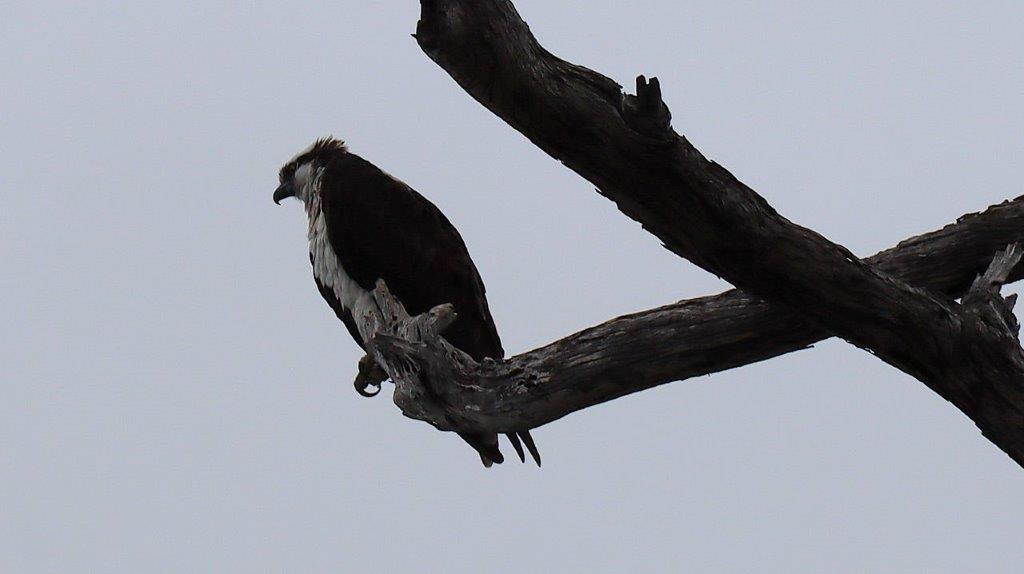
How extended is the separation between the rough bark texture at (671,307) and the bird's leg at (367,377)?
1.72 m

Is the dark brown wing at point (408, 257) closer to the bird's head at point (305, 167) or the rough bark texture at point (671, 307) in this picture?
the bird's head at point (305, 167)

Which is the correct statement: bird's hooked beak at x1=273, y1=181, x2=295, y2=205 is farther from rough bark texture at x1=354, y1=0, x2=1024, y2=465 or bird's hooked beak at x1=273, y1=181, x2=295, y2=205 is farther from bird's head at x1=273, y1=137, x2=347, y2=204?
rough bark texture at x1=354, y1=0, x2=1024, y2=465

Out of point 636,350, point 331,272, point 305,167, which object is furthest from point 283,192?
point 636,350

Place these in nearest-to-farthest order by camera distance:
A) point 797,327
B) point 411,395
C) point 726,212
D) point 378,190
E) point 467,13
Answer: point 467,13, point 726,212, point 797,327, point 411,395, point 378,190

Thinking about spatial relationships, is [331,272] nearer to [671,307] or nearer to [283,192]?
[283,192]

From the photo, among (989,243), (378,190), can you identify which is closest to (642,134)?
(989,243)

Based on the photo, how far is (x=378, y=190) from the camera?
21.1 feet

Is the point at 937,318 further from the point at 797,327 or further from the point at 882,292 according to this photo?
the point at 797,327

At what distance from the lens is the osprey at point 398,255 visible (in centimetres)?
627

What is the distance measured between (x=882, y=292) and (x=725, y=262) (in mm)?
544

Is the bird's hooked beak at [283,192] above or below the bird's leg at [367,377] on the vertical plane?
above

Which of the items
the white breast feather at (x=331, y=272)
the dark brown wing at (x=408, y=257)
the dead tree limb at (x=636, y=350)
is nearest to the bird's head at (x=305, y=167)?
the white breast feather at (x=331, y=272)

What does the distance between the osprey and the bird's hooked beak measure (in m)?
0.98

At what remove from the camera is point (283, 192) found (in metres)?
7.56
